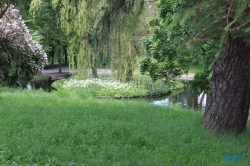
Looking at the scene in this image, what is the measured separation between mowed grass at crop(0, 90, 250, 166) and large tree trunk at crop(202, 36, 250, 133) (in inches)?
9.4

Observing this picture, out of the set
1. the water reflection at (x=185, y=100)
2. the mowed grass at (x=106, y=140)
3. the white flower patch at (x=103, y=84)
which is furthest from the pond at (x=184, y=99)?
the mowed grass at (x=106, y=140)

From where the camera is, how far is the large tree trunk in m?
4.90

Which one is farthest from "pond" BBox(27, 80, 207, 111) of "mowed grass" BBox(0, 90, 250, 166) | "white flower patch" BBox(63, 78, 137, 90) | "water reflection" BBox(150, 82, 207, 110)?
"mowed grass" BBox(0, 90, 250, 166)

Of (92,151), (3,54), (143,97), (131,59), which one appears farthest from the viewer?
(143,97)

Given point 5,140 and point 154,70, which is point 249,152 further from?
point 154,70

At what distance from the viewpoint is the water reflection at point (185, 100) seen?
15069 mm

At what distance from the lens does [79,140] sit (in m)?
4.23

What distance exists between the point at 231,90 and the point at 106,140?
227 centimetres

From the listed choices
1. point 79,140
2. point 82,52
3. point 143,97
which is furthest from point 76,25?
point 143,97

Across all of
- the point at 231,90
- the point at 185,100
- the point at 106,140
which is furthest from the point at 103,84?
the point at 106,140

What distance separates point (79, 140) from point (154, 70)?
560 centimetres

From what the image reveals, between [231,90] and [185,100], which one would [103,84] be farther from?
[231,90]

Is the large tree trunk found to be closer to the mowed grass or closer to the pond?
the mowed grass

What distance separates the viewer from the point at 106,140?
14.0 feet
